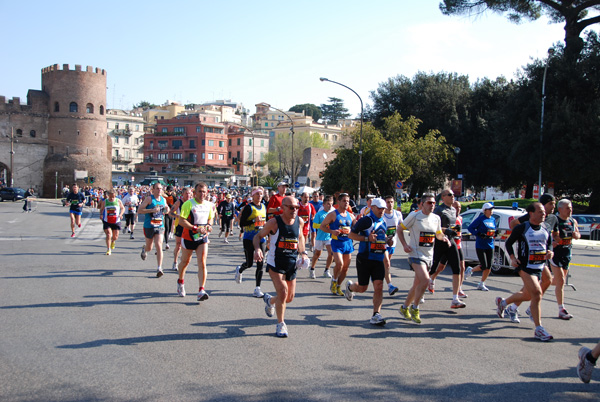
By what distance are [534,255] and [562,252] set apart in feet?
4.38

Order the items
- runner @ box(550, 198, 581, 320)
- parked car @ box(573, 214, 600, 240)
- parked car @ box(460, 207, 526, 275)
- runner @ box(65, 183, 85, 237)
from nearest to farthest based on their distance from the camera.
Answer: runner @ box(550, 198, 581, 320)
parked car @ box(460, 207, 526, 275)
runner @ box(65, 183, 85, 237)
parked car @ box(573, 214, 600, 240)

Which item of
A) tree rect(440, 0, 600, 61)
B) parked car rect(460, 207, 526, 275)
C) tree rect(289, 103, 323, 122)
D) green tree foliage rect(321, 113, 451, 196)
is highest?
tree rect(289, 103, 323, 122)

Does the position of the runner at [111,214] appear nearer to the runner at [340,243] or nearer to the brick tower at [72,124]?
the runner at [340,243]

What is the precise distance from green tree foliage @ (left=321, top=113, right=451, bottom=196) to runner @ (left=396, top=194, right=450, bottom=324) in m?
32.2

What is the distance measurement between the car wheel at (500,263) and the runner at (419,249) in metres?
5.55

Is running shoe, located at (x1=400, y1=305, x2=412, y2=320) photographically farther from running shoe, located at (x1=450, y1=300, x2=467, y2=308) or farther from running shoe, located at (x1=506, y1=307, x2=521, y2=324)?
running shoe, located at (x1=506, y1=307, x2=521, y2=324)

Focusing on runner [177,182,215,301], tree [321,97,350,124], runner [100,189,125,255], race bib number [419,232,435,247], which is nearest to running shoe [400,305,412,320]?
race bib number [419,232,435,247]

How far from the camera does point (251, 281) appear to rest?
428 inches

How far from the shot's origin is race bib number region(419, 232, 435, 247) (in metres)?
7.72

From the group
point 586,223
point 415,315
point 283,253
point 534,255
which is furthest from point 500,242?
point 586,223

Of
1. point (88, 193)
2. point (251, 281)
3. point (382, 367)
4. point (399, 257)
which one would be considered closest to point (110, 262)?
point (251, 281)

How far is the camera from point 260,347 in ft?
20.3

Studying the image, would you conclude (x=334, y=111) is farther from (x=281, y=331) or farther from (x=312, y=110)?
(x=281, y=331)

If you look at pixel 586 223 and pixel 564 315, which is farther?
pixel 586 223
